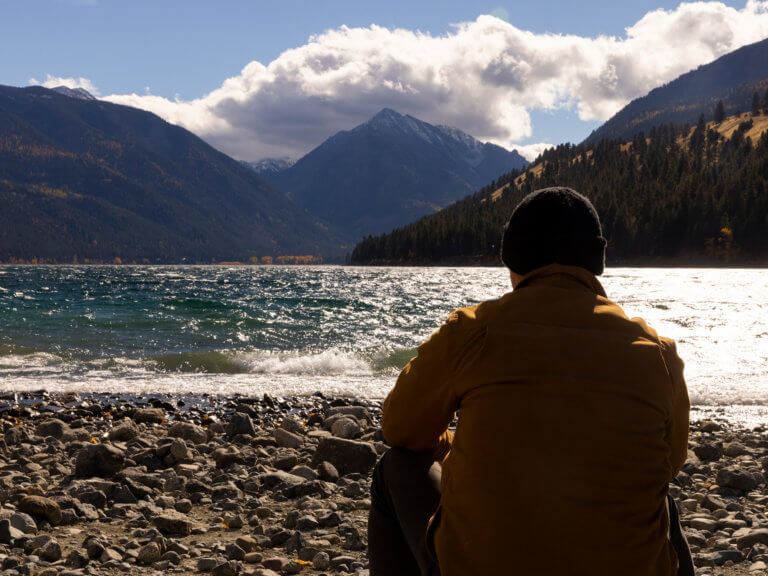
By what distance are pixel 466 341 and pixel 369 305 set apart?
120 feet

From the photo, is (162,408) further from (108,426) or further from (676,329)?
(676,329)

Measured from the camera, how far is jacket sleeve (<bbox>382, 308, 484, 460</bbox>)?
2.21 m

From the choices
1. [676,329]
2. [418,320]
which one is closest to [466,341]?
[676,329]

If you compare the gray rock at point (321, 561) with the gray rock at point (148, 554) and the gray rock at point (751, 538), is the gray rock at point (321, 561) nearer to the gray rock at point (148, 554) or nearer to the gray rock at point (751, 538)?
the gray rock at point (148, 554)

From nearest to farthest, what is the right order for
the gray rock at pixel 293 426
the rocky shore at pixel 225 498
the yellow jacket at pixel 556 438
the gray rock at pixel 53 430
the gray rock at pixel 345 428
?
the yellow jacket at pixel 556 438 < the rocky shore at pixel 225 498 < the gray rock at pixel 53 430 < the gray rock at pixel 345 428 < the gray rock at pixel 293 426

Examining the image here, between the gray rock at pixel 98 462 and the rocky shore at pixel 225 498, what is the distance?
1 centimetres

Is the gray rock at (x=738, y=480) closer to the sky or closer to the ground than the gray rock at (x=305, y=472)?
closer to the sky

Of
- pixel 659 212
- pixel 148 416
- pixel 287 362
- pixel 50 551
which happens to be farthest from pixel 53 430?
pixel 659 212

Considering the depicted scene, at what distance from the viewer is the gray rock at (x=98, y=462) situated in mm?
7043

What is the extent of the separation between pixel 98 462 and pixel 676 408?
6729 mm

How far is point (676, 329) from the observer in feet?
80.6

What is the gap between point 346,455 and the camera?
7625 mm

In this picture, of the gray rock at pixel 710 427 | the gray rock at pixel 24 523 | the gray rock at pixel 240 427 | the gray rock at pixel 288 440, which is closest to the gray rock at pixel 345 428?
the gray rock at pixel 288 440

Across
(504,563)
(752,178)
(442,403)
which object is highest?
(752,178)
